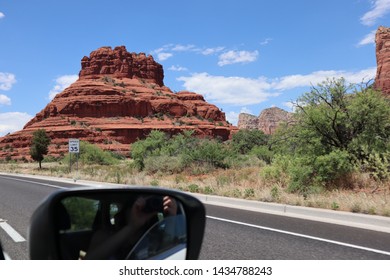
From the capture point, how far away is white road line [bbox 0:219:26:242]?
7.63 metres

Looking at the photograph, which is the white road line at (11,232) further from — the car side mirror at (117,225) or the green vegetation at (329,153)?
the green vegetation at (329,153)

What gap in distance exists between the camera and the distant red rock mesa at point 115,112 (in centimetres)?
10269

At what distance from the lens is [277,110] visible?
199500mm

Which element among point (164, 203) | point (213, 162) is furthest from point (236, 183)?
point (164, 203)

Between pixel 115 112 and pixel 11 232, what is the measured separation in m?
109

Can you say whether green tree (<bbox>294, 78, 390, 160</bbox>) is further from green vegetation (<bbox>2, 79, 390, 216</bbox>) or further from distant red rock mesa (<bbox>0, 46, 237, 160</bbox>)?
distant red rock mesa (<bbox>0, 46, 237, 160</bbox>)

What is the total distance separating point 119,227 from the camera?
2510 mm

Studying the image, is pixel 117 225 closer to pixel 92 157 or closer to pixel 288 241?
pixel 288 241

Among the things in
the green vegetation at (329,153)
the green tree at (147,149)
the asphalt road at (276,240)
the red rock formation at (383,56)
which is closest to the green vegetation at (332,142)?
the green vegetation at (329,153)

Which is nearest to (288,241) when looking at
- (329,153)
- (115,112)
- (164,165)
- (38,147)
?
(329,153)

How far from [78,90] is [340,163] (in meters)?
114

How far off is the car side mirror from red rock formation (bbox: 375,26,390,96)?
11738 centimetres

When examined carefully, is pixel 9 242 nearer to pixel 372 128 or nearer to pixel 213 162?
pixel 372 128

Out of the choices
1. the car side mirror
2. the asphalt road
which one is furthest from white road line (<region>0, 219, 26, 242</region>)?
the car side mirror
